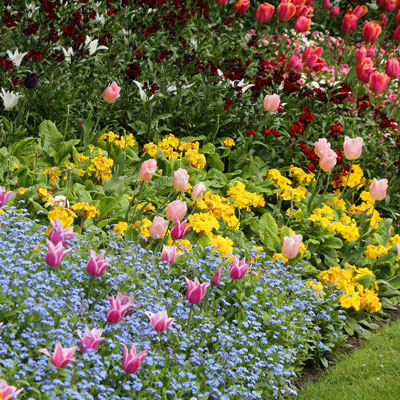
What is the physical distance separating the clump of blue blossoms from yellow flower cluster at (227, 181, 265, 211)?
0.60 meters

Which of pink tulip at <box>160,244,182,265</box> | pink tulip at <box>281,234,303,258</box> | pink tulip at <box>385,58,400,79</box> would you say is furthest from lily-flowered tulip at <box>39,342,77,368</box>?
pink tulip at <box>385,58,400,79</box>

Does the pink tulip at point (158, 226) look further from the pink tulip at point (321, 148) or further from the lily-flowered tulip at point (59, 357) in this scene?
the pink tulip at point (321, 148)

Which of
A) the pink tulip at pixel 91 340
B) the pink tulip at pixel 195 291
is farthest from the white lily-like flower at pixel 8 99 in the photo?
the pink tulip at pixel 91 340

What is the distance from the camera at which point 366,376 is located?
13.0 ft

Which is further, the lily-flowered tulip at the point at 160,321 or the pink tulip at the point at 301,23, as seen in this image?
the pink tulip at the point at 301,23

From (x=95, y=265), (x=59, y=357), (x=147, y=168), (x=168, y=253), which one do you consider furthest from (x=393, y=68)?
(x=59, y=357)

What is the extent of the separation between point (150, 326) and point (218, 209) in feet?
5.02

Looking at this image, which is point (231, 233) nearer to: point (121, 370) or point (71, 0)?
point (121, 370)

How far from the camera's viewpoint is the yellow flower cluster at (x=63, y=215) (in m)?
3.85

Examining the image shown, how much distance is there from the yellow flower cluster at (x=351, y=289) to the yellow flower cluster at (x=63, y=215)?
1.74 meters

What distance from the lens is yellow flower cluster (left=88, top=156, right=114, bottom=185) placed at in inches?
188


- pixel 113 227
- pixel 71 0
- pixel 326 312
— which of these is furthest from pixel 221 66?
pixel 326 312

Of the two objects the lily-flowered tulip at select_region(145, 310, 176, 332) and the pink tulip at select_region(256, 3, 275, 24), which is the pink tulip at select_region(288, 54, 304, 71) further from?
the lily-flowered tulip at select_region(145, 310, 176, 332)

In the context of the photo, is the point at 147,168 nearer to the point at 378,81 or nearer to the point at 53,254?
the point at 53,254
